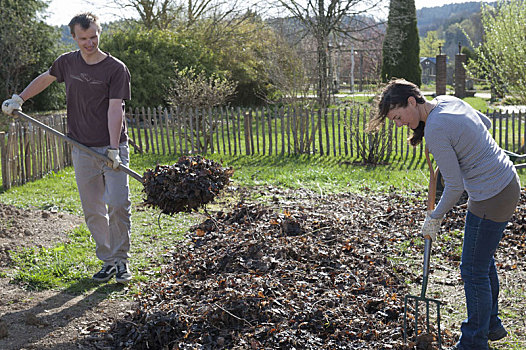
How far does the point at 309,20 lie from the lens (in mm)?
19062

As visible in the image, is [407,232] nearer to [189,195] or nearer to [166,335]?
[189,195]

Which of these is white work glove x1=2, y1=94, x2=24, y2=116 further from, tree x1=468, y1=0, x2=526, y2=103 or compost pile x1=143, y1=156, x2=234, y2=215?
tree x1=468, y1=0, x2=526, y2=103

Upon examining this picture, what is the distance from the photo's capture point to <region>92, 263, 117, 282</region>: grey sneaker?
472 centimetres

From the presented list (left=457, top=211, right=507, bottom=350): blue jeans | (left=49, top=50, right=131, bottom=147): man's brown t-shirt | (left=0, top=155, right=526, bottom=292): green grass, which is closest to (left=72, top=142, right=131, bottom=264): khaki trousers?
(left=49, top=50, right=131, bottom=147): man's brown t-shirt

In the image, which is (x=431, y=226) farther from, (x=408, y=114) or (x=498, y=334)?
(x=498, y=334)

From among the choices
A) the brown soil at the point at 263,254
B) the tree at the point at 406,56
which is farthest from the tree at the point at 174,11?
the brown soil at the point at 263,254

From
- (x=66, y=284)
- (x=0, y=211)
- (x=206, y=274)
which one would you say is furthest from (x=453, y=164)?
(x=0, y=211)

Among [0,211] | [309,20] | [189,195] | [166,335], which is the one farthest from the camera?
[309,20]

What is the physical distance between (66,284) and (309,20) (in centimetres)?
1617

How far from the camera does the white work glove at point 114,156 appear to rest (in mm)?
4324

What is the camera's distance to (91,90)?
4414mm

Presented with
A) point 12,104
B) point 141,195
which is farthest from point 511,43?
point 12,104

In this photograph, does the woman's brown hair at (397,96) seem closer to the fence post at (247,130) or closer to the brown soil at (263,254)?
the brown soil at (263,254)

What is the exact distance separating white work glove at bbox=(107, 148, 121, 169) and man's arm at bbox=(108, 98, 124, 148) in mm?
47
